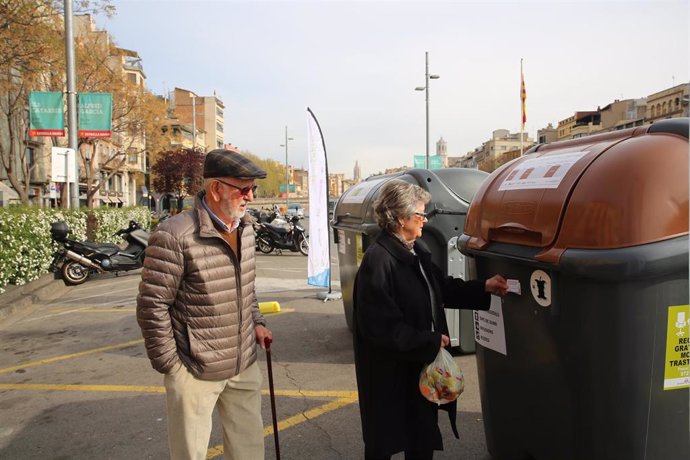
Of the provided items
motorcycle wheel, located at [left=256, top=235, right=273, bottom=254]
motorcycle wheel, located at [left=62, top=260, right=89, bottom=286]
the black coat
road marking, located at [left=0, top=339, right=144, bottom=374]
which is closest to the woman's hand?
the black coat

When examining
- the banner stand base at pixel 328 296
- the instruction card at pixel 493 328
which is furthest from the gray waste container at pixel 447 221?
the banner stand base at pixel 328 296

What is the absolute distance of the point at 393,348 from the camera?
2.26 m

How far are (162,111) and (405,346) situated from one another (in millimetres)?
24917

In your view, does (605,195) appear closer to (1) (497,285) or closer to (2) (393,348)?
(1) (497,285)

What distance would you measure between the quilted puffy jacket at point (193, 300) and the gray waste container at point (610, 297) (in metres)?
1.29

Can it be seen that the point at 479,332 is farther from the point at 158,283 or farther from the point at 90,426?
the point at 90,426

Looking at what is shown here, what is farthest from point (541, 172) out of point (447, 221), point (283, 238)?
point (283, 238)

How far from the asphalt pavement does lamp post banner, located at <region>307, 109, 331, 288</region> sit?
557mm

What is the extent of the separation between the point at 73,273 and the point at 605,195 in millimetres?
10558

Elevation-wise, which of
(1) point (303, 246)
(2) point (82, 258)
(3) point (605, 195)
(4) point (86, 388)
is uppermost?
(3) point (605, 195)

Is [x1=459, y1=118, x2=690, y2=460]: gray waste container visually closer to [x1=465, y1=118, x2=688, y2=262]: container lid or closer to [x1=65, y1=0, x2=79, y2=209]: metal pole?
[x1=465, y1=118, x2=688, y2=262]: container lid

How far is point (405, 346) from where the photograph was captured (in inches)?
88.2

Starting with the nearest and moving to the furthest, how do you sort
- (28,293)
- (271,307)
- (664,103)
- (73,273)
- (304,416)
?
1. (304,416)
2. (271,307)
3. (28,293)
4. (73,273)
5. (664,103)

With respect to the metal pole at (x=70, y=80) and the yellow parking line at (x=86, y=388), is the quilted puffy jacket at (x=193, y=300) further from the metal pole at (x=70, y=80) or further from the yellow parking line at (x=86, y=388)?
the metal pole at (x=70, y=80)
